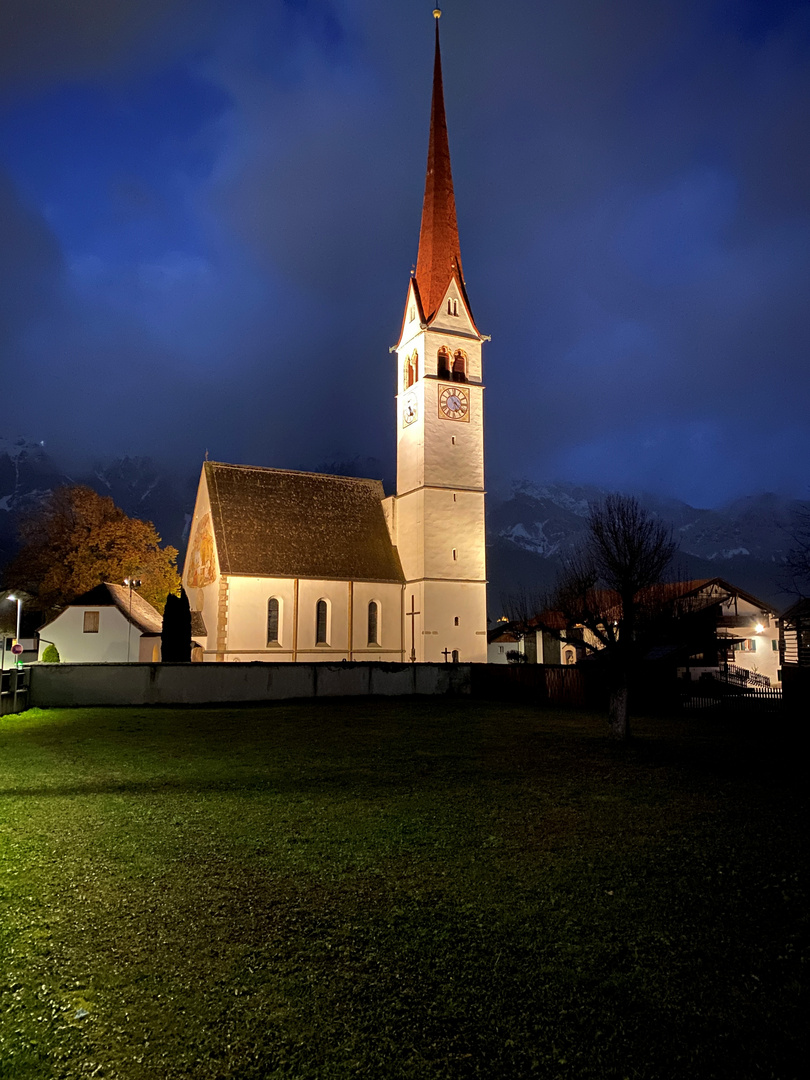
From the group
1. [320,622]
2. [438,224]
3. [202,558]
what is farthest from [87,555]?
[438,224]

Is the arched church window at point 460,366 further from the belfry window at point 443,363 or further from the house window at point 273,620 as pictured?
the house window at point 273,620

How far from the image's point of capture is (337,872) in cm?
734

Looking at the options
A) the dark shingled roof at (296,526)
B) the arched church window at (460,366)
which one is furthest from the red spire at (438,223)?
the dark shingled roof at (296,526)

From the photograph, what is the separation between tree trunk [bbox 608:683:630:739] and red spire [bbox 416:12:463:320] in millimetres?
32838

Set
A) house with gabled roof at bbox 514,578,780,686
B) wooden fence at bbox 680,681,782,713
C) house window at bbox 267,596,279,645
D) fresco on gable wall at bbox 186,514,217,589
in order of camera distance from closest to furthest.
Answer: wooden fence at bbox 680,681,782,713
house with gabled roof at bbox 514,578,780,686
house window at bbox 267,596,279,645
fresco on gable wall at bbox 186,514,217,589

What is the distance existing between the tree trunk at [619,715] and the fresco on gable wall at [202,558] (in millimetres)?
26299

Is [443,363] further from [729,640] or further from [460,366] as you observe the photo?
[729,640]

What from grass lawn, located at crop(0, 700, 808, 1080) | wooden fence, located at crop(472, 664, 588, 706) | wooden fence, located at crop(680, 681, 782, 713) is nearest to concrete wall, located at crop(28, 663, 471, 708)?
wooden fence, located at crop(472, 664, 588, 706)

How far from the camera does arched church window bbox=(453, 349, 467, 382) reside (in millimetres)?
45500

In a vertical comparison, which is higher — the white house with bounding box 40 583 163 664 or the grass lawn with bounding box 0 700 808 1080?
the white house with bounding box 40 583 163 664

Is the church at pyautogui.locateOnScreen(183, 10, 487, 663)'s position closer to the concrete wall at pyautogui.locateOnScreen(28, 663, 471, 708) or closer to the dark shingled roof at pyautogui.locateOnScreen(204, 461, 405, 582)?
the dark shingled roof at pyautogui.locateOnScreen(204, 461, 405, 582)

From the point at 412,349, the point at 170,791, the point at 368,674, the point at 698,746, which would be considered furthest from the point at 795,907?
the point at 412,349

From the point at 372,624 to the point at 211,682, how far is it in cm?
1532

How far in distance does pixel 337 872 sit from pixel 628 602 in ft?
49.0
